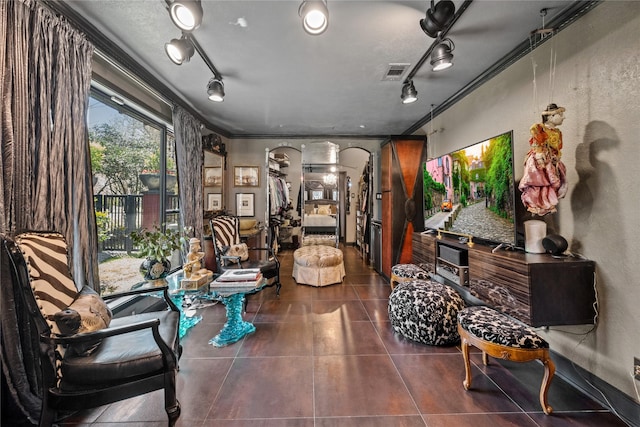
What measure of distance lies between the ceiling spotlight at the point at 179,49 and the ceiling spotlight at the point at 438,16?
168 cm

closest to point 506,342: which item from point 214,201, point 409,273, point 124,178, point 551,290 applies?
point 551,290

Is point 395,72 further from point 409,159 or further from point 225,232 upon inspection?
point 225,232

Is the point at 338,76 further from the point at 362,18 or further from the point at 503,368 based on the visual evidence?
the point at 503,368

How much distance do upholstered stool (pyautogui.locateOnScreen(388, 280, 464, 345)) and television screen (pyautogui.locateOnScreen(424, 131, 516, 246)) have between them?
64 centimetres

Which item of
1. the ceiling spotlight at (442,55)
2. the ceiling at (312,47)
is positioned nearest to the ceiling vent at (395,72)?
the ceiling at (312,47)

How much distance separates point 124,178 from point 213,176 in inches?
67.6

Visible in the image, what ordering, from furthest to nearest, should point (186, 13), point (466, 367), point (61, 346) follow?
point (466, 367) < point (186, 13) < point (61, 346)

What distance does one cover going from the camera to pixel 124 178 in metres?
2.63

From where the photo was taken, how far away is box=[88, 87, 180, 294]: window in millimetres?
2344

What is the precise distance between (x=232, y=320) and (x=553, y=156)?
9.27 feet

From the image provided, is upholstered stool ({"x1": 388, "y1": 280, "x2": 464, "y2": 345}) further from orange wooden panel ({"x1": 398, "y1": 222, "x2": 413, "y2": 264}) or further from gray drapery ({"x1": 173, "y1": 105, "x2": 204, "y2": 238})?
gray drapery ({"x1": 173, "y1": 105, "x2": 204, "y2": 238})

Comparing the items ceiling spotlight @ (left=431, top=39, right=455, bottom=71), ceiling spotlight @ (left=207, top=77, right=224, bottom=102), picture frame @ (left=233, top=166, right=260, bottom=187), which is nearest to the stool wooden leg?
ceiling spotlight @ (left=431, top=39, right=455, bottom=71)

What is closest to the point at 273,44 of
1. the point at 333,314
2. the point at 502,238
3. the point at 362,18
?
the point at 362,18

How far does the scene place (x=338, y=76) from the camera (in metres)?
2.59
